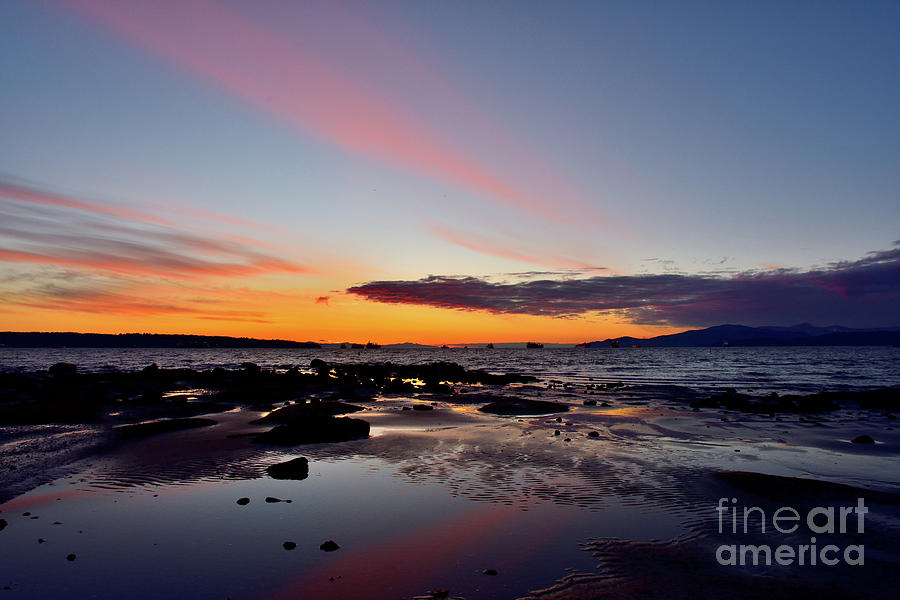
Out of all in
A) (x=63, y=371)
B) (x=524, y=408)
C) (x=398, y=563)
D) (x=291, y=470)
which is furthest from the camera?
(x=63, y=371)

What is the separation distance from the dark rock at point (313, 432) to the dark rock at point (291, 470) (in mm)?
4470

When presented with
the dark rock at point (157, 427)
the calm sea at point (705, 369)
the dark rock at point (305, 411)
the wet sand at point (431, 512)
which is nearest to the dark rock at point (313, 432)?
the wet sand at point (431, 512)

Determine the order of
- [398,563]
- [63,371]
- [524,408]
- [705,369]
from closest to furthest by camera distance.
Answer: [398,563] → [524,408] → [63,371] → [705,369]

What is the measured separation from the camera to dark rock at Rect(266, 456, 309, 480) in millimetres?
12023

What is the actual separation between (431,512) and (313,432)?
9.11m

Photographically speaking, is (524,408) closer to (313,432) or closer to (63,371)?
(313,432)

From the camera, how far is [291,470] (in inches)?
478

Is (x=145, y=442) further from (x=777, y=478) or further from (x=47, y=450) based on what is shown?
(x=777, y=478)

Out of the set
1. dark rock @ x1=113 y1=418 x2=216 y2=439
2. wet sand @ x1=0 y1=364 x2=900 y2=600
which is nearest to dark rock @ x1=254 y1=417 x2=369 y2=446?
wet sand @ x1=0 y1=364 x2=900 y2=600

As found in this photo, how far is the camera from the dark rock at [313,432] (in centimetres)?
1698

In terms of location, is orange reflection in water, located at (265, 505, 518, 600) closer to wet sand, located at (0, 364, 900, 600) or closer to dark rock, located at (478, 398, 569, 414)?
wet sand, located at (0, 364, 900, 600)

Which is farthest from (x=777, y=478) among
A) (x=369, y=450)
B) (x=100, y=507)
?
(x=100, y=507)

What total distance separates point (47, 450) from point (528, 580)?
53.3 feet

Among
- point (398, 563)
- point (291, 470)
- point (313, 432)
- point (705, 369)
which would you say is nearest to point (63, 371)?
point (313, 432)
